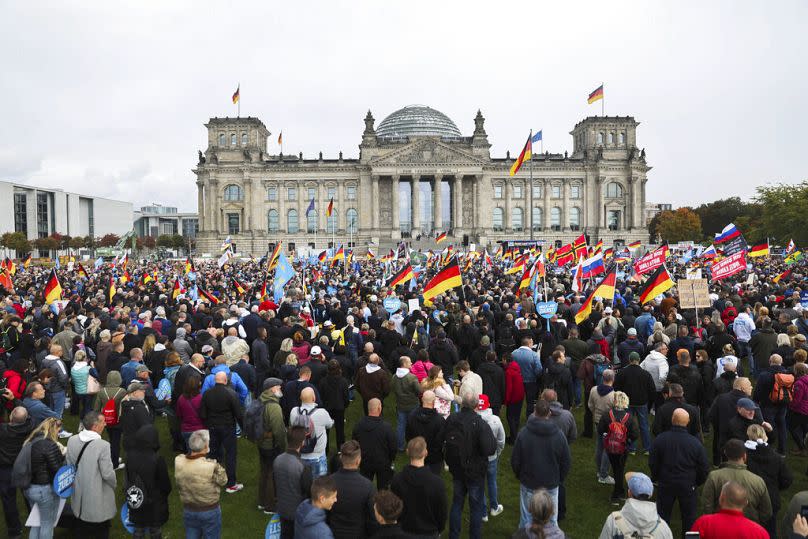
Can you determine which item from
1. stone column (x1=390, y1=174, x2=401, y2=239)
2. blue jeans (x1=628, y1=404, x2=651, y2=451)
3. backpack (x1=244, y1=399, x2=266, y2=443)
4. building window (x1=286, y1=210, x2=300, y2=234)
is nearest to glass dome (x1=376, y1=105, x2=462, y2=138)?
stone column (x1=390, y1=174, x2=401, y2=239)

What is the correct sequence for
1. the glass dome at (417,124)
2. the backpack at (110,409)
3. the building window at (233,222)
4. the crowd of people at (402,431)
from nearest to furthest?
the crowd of people at (402,431)
the backpack at (110,409)
the building window at (233,222)
the glass dome at (417,124)

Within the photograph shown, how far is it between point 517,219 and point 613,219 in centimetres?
1549

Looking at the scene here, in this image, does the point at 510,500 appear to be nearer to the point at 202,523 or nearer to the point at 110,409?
the point at 202,523

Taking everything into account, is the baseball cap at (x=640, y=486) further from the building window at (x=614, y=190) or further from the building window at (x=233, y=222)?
the building window at (x=614, y=190)

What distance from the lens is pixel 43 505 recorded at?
657cm

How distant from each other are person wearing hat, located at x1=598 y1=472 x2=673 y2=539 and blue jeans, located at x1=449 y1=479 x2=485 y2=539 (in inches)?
88.5

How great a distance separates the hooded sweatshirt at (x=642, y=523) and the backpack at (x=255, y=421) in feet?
16.2

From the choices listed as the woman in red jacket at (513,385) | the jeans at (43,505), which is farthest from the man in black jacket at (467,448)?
the jeans at (43,505)

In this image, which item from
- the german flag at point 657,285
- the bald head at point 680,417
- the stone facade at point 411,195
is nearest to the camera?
the bald head at point 680,417

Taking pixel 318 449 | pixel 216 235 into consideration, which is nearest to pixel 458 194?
pixel 216 235

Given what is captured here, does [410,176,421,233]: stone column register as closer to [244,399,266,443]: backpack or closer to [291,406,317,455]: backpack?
[244,399,266,443]: backpack

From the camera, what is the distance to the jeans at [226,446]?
8508mm

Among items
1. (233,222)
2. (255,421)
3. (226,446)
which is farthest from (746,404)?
(233,222)

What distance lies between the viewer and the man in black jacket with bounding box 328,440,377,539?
5.34 m
